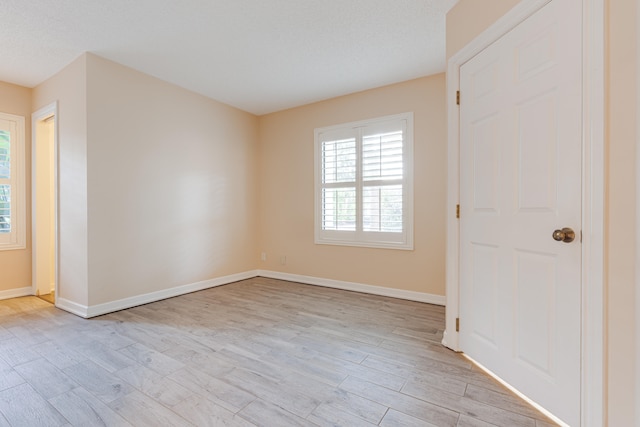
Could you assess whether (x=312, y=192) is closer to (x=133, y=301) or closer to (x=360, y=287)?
(x=360, y=287)

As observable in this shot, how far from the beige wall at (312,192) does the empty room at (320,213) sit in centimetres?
3

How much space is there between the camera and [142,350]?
2.23 meters

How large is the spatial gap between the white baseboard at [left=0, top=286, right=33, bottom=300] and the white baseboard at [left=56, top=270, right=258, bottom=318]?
0.94m

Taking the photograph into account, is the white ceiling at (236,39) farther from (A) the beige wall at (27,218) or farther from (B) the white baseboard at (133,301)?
(B) the white baseboard at (133,301)

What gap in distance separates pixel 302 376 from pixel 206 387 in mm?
589

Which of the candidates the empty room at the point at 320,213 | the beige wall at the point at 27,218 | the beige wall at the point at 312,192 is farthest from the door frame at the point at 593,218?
the beige wall at the point at 27,218

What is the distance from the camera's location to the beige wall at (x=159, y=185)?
302 cm

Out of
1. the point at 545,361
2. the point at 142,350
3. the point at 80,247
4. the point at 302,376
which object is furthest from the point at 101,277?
the point at 545,361

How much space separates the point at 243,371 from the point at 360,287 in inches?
87.4

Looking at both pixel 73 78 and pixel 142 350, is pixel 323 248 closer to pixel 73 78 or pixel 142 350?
pixel 142 350

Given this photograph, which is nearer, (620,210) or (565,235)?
(620,210)

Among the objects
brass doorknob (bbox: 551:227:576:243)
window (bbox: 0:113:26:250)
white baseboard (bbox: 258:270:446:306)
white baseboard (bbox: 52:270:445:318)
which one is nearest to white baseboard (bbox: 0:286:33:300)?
white baseboard (bbox: 52:270:445:318)

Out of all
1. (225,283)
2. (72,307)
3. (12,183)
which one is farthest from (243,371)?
(12,183)

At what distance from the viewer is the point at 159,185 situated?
352 cm
